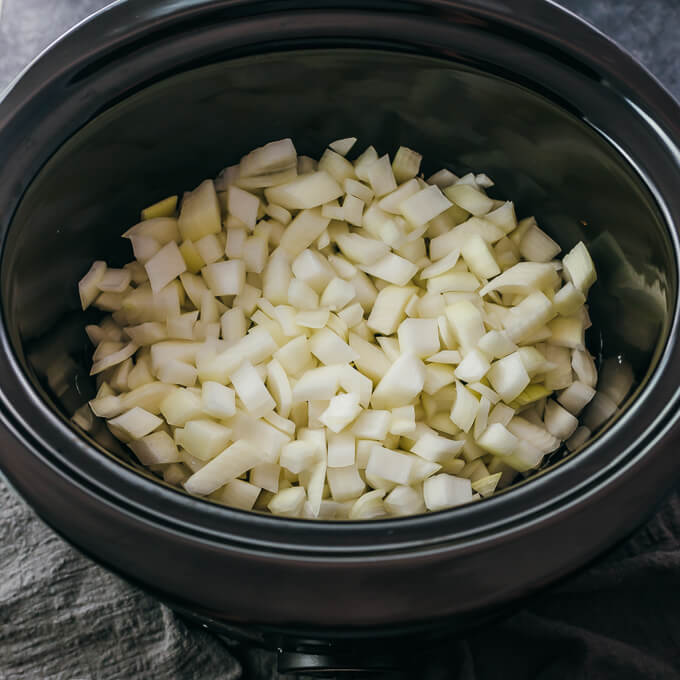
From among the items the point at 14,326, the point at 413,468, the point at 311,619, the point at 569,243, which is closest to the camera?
the point at 311,619

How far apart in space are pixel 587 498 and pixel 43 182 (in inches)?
21.0

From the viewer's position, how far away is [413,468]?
0.75m

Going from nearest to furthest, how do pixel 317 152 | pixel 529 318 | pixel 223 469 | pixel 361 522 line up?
pixel 361 522
pixel 223 469
pixel 529 318
pixel 317 152

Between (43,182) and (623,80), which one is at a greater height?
(623,80)

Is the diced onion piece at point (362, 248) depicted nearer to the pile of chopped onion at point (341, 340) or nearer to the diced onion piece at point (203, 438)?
the pile of chopped onion at point (341, 340)

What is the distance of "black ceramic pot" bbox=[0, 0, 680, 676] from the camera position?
50 cm

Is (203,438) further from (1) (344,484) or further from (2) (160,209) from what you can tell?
(2) (160,209)

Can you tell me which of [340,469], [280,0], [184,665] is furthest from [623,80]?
[184,665]

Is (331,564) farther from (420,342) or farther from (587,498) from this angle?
(420,342)

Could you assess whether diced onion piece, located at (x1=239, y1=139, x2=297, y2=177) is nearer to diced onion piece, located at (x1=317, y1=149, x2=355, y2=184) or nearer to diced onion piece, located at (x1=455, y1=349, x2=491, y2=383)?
diced onion piece, located at (x1=317, y1=149, x2=355, y2=184)

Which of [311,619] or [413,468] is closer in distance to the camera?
[311,619]

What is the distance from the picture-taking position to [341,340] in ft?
2.67

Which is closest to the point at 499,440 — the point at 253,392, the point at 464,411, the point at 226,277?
the point at 464,411

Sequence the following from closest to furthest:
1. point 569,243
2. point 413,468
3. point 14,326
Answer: point 14,326
point 413,468
point 569,243
